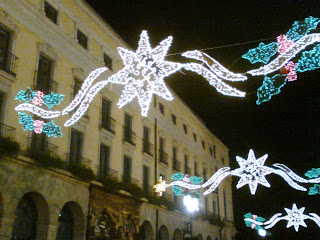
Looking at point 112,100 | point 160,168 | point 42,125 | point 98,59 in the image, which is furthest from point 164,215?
point 42,125

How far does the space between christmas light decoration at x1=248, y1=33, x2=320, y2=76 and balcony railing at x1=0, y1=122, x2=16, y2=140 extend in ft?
32.5

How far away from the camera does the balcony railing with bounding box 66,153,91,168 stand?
1876 cm

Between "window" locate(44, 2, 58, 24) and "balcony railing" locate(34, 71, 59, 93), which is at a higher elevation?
"window" locate(44, 2, 58, 24)

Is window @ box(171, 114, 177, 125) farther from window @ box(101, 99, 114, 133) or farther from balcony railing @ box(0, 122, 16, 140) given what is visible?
balcony railing @ box(0, 122, 16, 140)

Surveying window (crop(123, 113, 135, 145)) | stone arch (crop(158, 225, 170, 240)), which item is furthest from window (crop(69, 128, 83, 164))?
stone arch (crop(158, 225, 170, 240))

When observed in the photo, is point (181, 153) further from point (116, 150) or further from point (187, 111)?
point (116, 150)

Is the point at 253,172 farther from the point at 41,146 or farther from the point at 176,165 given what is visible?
the point at 176,165

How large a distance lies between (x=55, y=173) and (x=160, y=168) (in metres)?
12.8

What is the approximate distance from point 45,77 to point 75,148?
3.78 meters

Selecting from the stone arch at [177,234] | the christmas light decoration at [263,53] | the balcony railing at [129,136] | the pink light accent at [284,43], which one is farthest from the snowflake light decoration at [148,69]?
the stone arch at [177,234]

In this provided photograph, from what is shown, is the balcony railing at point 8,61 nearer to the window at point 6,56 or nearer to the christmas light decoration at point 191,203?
the window at point 6,56

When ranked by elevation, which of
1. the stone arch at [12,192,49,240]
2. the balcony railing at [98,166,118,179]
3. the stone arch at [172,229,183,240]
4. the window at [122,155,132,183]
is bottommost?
the stone arch at [12,192,49,240]

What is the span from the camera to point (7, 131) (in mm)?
15648

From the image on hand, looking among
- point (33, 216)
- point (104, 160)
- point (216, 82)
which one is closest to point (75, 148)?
point (104, 160)
